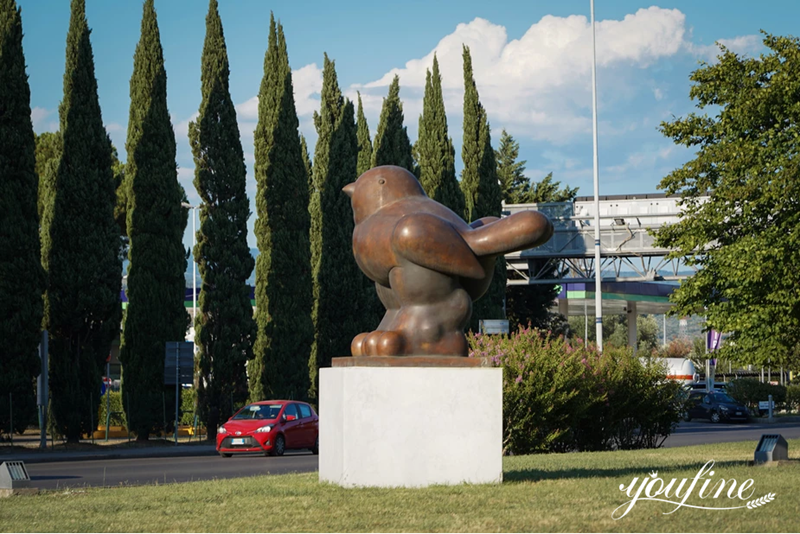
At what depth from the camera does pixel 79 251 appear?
89.2 ft

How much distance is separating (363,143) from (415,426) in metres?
33.4

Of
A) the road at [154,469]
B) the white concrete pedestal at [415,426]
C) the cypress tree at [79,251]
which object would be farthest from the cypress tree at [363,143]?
the white concrete pedestal at [415,426]

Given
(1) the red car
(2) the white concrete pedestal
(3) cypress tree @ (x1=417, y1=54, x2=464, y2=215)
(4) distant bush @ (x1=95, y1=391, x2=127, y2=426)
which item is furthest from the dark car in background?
(2) the white concrete pedestal

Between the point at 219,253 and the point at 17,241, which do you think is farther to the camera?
the point at 219,253

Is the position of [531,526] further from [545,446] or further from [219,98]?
[219,98]

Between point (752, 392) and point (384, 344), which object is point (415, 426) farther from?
point (752, 392)

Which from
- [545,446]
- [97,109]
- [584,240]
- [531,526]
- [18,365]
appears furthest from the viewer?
[584,240]

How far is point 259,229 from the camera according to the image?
110 ft

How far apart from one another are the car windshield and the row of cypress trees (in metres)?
4.66

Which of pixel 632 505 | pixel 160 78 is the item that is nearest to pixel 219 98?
pixel 160 78

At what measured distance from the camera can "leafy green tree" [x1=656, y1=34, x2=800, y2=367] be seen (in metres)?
17.1

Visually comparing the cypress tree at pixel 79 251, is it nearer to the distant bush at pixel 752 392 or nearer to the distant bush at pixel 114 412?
the distant bush at pixel 114 412

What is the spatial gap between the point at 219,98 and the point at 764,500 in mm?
25207

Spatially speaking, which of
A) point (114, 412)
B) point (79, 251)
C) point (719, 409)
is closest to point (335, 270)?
point (114, 412)
